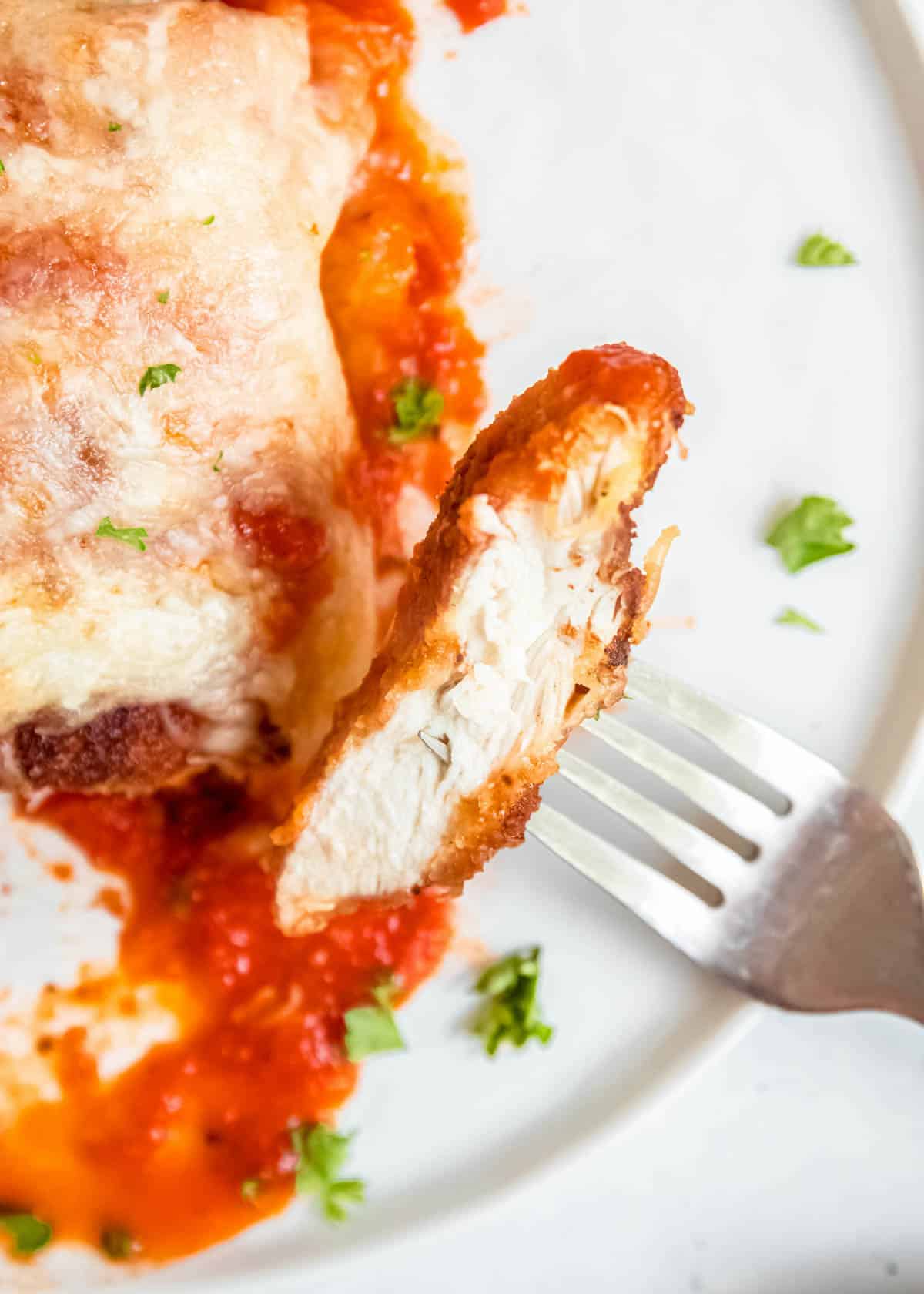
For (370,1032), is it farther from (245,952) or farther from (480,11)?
(480,11)

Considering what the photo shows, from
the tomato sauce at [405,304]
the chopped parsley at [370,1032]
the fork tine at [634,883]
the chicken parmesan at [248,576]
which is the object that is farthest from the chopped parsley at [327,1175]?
the tomato sauce at [405,304]

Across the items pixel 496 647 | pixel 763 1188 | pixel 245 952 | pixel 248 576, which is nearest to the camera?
pixel 496 647

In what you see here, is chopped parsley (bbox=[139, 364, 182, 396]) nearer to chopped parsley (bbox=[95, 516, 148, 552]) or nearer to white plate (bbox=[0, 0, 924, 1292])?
chopped parsley (bbox=[95, 516, 148, 552])

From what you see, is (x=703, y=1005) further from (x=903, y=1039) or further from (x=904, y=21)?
(x=904, y=21)

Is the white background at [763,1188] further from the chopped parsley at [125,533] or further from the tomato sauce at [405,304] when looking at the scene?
the chopped parsley at [125,533]

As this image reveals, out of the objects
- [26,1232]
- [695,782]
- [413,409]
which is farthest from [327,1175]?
[413,409]

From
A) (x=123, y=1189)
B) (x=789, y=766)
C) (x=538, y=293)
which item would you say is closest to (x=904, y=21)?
(x=538, y=293)
